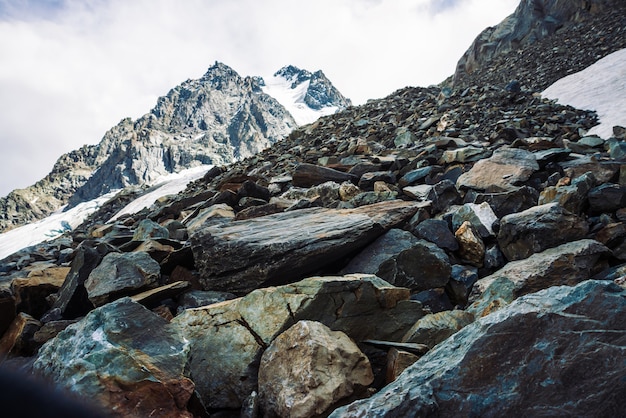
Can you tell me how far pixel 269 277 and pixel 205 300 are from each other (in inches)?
38.6

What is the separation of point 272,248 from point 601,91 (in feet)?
65.6

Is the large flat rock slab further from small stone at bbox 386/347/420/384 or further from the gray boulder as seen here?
small stone at bbox 386/347/420/384

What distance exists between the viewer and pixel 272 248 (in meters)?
4.96

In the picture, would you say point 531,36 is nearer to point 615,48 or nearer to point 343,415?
point 615,48

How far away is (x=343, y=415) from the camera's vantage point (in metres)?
2.20

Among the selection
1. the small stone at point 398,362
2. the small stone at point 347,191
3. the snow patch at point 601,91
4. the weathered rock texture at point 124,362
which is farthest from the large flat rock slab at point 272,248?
the snow patch at point 601,91

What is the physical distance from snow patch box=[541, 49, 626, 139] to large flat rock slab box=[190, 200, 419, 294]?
11717 millimetres

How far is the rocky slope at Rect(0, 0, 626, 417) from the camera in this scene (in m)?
2.21

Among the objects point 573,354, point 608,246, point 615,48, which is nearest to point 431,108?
point 615,48

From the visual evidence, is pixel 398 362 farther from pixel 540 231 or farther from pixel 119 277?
pixel 119 277

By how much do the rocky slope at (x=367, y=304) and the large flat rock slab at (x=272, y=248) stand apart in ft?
0.11

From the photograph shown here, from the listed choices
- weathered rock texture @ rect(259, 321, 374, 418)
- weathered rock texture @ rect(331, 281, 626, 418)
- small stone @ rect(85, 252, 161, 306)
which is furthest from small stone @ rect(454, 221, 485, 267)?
small stone @ rect(85, 252, 161, 306)

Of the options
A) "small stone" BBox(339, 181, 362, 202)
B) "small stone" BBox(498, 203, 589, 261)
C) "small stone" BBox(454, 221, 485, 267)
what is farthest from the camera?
"small stone" BBox(339, 181, 362, 202)

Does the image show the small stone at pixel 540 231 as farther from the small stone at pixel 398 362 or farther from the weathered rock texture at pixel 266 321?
the small stone at pixel 398 362
